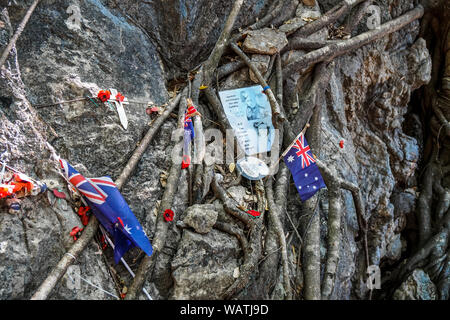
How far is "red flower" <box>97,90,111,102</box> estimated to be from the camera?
298 cm

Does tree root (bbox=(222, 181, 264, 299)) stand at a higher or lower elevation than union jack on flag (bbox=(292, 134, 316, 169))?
lower

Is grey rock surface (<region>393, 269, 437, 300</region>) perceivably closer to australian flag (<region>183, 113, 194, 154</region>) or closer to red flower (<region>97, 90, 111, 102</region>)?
australian flag (<region>183, 113, 194, 154</region>)

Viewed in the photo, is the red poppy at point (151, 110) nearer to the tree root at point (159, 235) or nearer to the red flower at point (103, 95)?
the tree root at point (159, 235)

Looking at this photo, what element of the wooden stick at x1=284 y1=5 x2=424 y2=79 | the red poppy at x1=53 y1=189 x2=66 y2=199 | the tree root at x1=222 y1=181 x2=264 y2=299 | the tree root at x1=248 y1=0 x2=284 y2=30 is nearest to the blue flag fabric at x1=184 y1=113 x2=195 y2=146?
the tree root at x1=222 y1=181 x2=264 y2=299

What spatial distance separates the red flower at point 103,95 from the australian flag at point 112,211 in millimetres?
715

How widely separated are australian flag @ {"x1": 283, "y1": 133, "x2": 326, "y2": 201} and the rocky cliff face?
0.42 meters

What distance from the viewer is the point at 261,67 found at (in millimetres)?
3822

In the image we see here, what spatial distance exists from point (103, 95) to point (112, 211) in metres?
1.10

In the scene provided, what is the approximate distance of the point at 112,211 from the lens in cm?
250

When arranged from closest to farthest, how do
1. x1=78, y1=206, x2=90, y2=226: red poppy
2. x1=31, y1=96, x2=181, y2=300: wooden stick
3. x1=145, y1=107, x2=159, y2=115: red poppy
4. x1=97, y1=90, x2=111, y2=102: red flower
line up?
x1=31, y1=96, x2=181, y2=300: wooden stick < x1=78, y1=206, x2=90, y2=226: red poppy < x1=97, y1=90, x2=111, y2=102: red flower < x1=145, y1=107, x2=159, y2=115: red poppy

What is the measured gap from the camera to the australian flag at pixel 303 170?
130 inches

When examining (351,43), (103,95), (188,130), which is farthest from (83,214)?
(351,43)

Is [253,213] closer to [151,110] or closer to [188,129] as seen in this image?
[188,129]
